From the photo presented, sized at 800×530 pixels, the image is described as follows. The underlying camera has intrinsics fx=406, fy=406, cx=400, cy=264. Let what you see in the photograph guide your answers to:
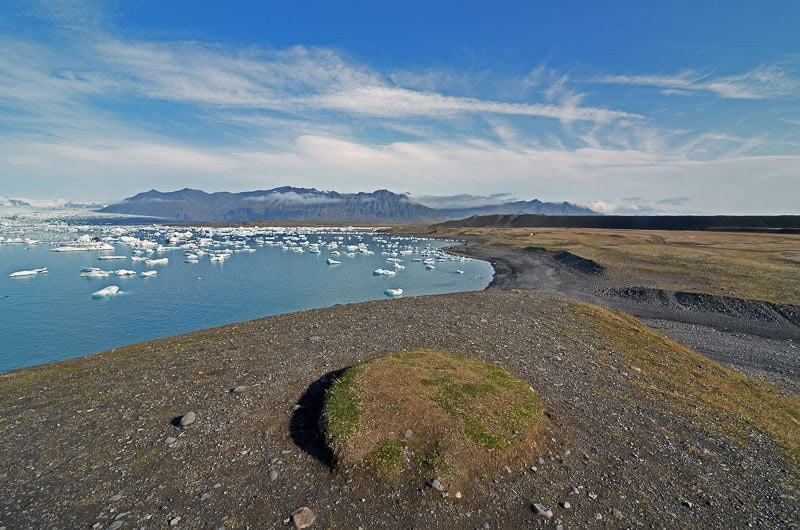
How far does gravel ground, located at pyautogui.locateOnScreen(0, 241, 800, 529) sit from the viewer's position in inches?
329

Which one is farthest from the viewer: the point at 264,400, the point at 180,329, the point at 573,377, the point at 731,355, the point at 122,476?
the point at 180,329

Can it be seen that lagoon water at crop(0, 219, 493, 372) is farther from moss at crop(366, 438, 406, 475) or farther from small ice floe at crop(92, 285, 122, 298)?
moss at crop(366, 438, 406, 475)

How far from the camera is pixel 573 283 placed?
1913 inches

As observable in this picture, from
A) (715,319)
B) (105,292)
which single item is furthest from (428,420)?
(105,292)

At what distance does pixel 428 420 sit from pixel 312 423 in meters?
3.30

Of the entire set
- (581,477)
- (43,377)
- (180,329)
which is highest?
(581,477)

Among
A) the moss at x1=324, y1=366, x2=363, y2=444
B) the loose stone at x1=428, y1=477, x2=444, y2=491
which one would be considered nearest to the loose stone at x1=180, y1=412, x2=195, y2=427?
the moss at x1=324, y1=366, x2=363, y2=444

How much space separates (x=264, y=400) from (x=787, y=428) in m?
17.1

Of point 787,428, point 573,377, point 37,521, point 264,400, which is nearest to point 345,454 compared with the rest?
point 264,400

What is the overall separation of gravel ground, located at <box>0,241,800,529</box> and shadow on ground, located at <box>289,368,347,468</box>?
65mm

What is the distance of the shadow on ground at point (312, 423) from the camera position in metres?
9.95

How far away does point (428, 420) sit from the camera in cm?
1047

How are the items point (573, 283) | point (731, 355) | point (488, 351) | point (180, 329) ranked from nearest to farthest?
point (488, 351), point (731, 355), point (180, 329), point (573, 283)

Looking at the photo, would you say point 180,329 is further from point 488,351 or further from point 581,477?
point 581,477
